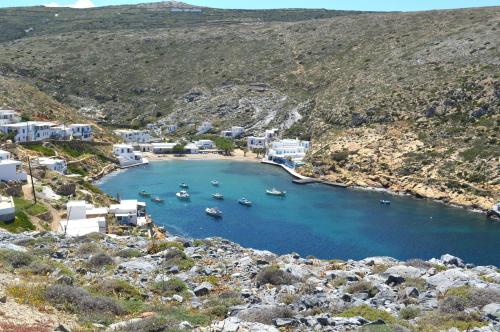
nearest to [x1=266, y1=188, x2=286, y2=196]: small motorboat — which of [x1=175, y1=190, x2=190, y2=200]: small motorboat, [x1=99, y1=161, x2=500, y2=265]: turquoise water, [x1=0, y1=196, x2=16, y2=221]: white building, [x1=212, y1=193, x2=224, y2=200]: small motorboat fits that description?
[x1=99, y1=161, x2=500, y2=265]: turquoise water

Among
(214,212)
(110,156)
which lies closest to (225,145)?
(110,156)

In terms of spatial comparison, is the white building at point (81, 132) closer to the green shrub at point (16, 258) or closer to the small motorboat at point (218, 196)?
the small motorboat at point (218, 196)

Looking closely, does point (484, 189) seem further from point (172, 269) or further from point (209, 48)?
point (209, 48)

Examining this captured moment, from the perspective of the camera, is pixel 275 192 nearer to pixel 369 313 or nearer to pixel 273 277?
pixel 273 277

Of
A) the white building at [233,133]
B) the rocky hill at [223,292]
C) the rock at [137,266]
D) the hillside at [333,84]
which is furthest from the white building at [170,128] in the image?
the rock at [137,266]

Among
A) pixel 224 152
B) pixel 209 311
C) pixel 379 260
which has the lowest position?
pixel 224 152

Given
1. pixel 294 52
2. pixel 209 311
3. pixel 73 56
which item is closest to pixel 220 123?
pixel 294 52
